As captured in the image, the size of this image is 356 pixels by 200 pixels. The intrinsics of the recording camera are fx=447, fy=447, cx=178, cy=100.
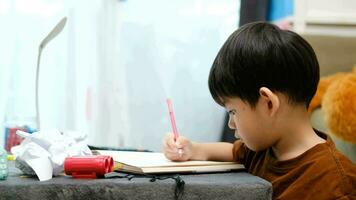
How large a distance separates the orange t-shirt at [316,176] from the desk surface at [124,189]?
0.49 ft

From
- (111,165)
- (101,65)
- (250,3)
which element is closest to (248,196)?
(111,165)

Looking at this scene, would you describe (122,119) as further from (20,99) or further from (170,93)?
(20,99)

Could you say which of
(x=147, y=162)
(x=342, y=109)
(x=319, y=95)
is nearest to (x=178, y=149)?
(x=147, y=162)

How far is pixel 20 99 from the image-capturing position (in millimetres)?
1259

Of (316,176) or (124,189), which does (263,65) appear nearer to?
(316,176)

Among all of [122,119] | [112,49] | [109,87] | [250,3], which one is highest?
[250,3]

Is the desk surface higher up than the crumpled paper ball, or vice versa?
the crumpled paper ball

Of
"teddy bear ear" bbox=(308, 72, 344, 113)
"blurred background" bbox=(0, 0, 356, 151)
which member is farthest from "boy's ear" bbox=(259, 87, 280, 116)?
"blurred background" bbox=(0, 0, 356, 151)

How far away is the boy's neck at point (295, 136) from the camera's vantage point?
778 mm

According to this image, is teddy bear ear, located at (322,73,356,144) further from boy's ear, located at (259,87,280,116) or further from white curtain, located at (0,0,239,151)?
white curtain, located at (0,0,239,151)

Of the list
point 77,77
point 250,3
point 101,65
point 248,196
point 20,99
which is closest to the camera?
point 248,196

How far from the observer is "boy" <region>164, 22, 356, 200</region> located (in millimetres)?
701

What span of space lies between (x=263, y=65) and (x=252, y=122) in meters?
0.10

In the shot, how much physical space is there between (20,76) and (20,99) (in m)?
0.07
